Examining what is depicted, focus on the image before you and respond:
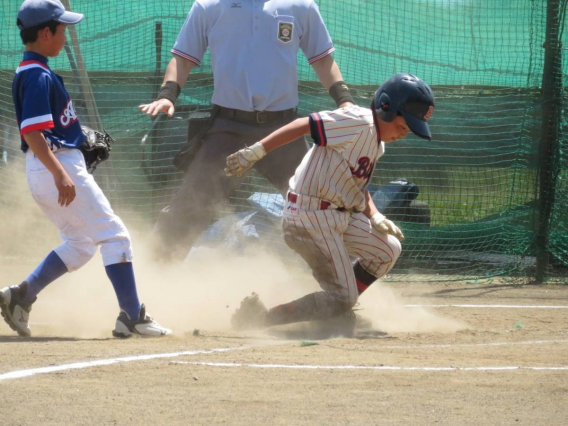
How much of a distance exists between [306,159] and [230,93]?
1062 mm

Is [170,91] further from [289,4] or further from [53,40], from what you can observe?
[53,40]

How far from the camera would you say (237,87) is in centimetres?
619

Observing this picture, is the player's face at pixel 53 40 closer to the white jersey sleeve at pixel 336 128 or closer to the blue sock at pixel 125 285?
the blue sock at pixel 125 285

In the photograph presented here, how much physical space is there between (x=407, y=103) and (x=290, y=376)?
187 centimetres

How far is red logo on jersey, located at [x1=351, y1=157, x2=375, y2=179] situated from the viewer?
532 centimetres

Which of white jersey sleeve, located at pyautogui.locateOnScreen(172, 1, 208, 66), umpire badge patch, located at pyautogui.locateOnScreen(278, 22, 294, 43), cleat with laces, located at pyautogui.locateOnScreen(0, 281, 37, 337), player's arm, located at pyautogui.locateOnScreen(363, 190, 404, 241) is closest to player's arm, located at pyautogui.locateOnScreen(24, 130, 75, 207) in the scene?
cleat with laces, located at pyautogui.locateOnScreen(0, 281, 37, 337)

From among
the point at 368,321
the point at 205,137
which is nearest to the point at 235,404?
the point at 368,321

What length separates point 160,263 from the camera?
6.32 meters

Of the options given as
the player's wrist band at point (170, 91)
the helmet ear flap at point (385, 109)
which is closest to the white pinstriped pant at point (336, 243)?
the helmet ear flap at point (385, 109)

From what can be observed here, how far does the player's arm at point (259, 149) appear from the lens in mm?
5035

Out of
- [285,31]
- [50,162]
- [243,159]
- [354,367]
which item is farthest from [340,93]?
[354,367]

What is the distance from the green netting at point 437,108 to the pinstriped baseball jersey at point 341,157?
3.36m

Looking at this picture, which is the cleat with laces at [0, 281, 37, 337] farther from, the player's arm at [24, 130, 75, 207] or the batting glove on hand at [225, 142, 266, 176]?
the batting glove on hand at [225, 142, 266, 176]

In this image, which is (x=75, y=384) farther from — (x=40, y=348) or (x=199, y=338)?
(x=199, y=338)
